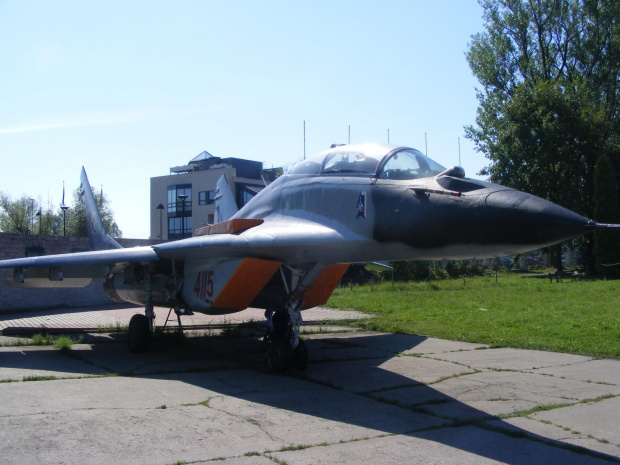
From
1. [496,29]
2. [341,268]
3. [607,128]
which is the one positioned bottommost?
[341,268]

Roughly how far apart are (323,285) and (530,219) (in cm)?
569

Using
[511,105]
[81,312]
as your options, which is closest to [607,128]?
[511,105]

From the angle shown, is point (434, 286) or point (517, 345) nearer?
point (517, 345)

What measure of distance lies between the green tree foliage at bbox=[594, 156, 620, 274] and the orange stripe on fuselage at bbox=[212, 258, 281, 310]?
83.3 feet

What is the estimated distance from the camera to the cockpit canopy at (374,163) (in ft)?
22.0

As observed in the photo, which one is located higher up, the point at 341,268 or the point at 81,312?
the point at 341,268

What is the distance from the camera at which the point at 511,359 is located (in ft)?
29.7

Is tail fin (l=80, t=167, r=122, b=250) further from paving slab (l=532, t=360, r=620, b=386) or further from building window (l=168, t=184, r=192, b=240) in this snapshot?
building window (l=168, t=184, r=192, b=240)

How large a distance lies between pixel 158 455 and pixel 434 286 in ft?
62.9

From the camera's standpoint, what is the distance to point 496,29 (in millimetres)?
41781

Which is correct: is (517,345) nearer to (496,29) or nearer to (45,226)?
(496,29)

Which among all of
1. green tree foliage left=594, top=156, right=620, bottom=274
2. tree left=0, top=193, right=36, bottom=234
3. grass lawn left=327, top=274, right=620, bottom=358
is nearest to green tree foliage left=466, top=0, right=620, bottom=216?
green tree foliage left=594, top=156, right=620, bottom=274

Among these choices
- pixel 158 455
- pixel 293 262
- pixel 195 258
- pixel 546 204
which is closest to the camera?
pixel 158 455

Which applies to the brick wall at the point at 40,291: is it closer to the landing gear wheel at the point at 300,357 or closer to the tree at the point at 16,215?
the landing gear wheel at the point at 300,357
